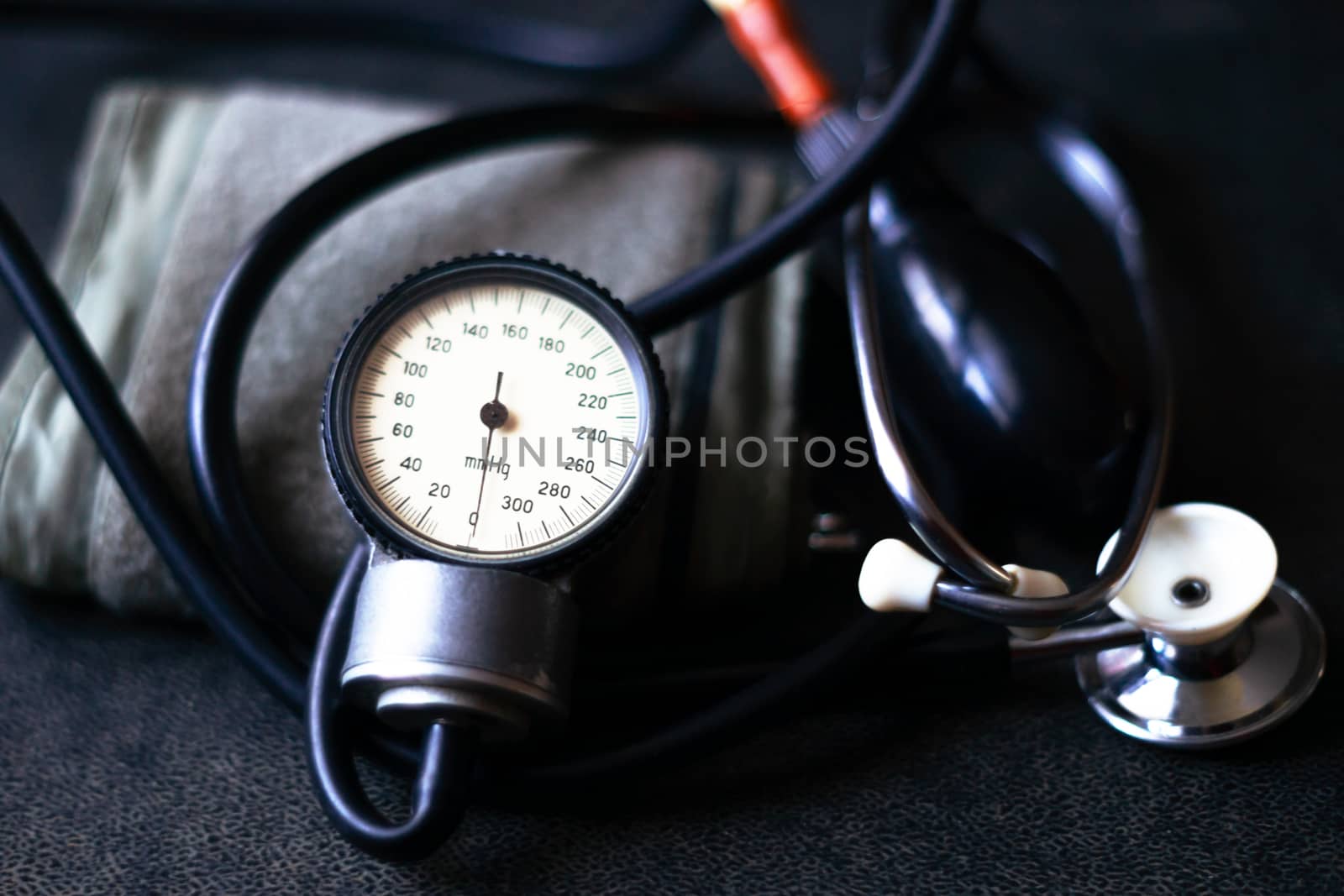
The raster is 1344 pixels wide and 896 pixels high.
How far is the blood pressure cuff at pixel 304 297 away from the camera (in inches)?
26.5

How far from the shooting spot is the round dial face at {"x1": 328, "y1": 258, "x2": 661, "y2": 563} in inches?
22.9

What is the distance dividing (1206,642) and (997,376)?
0.18 m

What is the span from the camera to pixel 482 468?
1.94ft

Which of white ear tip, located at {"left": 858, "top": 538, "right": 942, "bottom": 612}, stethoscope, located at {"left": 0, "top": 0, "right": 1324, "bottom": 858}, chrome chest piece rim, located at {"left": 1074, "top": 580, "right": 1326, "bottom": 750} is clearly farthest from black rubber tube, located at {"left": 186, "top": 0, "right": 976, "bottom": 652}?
chrome chest piece rim, located at {"left": 1074, "top": 580, "right": 1326, "bottom": 750}

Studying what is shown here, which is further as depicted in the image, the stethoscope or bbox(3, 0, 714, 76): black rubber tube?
bbox(3, 0, 714, 76): black rubber tube

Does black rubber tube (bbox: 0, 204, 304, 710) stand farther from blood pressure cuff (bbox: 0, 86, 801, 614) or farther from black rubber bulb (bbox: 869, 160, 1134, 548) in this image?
black rubber bulb (bbox: 869, 160, 1134, 548)

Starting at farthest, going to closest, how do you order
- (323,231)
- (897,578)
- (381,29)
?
(381,29) → (323,231) → (897,578)

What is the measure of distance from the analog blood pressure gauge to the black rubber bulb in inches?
7.0

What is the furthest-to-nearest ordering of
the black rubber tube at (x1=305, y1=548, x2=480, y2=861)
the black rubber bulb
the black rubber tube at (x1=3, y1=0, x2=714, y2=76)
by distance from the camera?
the black rubber tube at (x1=3, y1=0, x2=714, y2=76)
the black rubber bulb
the black rubber tube at (x1=305, y1=548, x2=480, y2=861)

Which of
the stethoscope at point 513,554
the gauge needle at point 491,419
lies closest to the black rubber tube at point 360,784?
the stethoscope at point 513,554

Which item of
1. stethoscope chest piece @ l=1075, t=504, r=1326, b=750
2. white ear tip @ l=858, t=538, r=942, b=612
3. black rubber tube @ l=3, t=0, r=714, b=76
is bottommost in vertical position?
stethoscope chest piece @ l=1075, t=504, r=1326, b=750

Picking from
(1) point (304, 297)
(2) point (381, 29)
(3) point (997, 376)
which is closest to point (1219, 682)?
(3) point (997, 376)

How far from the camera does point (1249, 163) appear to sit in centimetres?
95

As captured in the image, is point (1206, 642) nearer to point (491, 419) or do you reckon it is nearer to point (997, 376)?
point (997, 376)
